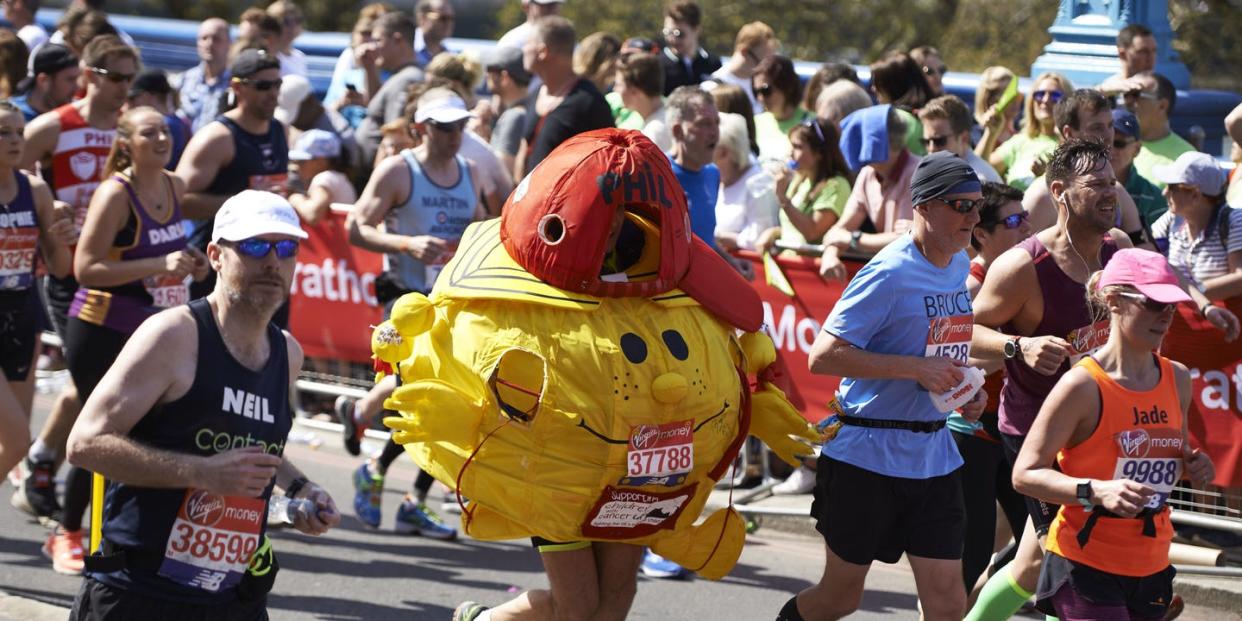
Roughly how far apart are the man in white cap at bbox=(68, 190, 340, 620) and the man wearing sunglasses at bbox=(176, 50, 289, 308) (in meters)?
3.85

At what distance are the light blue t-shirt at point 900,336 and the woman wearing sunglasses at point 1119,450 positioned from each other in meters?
0.59

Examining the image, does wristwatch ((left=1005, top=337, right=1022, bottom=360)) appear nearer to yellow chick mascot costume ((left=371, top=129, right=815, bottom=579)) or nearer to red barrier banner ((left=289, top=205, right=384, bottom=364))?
yellow chick mascot costume ((left=371, top=129, right=815, bottom=579))

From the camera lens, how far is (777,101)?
10602 mm

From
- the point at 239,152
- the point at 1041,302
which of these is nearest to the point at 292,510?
the point at 1041,302

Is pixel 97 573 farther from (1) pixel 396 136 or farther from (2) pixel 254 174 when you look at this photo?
(1) pixel 396 136

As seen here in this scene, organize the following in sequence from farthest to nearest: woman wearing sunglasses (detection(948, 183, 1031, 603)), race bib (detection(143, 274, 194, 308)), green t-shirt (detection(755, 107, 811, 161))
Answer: green t-shirt (detection(755, 107, 811, 161)) < race bib (detection(143, 274, 194, 308)) < woman wearing sunglasses (detection(948, 183, 1031, 603))

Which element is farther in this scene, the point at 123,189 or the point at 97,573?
the point at 123,189

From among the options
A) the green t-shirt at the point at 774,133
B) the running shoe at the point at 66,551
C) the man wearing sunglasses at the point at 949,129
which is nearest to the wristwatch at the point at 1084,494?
the man wearing sunglasses at the point at 949,129

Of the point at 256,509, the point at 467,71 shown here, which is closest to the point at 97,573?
the point at 256,509

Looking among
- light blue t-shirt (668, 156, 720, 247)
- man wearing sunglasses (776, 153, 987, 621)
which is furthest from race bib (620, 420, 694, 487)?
light blue t-shirt (668, 156, 720, 247)

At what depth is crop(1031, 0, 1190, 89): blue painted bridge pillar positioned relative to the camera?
1152 centimetres

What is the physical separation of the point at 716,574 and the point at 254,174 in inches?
164

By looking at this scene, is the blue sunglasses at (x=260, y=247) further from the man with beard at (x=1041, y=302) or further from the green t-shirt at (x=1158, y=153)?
the green t-shirt at (x=1158, y=153)

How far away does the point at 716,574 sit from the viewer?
18.3 feet
